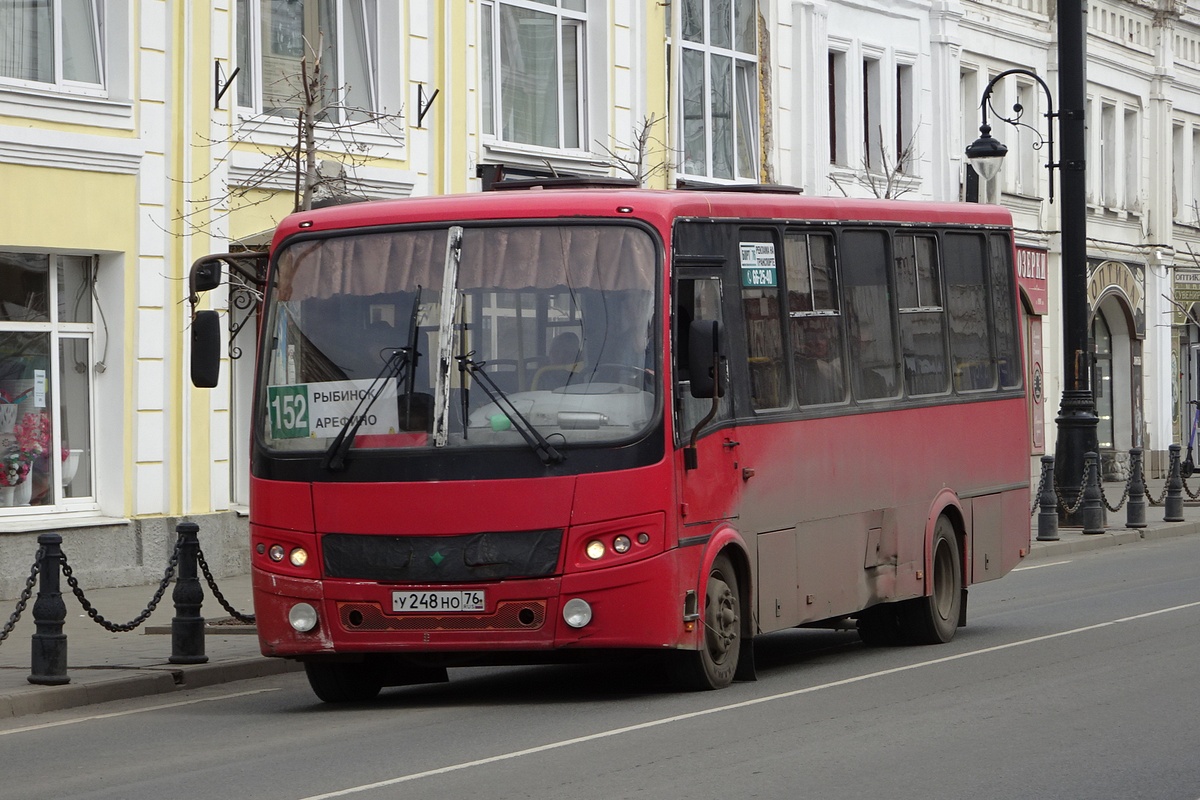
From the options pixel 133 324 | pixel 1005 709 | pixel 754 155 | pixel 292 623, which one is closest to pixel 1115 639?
pixel 1005 709

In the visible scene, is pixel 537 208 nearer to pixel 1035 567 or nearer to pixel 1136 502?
pixel 1035 567

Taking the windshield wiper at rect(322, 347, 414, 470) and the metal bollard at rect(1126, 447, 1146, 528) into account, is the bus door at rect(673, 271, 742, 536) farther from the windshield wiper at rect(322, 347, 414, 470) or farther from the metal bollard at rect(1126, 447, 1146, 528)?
the metal bollard at rect(1126, 447, 1146, 528)

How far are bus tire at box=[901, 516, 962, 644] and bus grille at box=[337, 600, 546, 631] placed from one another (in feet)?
15.5

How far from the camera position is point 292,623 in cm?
1204

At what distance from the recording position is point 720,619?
12562 millimetres

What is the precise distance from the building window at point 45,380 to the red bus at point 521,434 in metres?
8.52

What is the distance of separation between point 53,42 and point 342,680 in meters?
10.5

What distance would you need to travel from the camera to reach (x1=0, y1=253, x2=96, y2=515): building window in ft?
68.7

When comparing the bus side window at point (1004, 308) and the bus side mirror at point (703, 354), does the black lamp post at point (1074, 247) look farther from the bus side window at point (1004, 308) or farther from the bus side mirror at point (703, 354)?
the bus side mirror at point (703, 354)

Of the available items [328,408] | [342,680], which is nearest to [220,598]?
[342,680]

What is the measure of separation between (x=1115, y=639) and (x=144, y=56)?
1165 centimetres

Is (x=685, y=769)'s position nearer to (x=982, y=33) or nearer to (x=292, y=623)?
(x=292, y=623)

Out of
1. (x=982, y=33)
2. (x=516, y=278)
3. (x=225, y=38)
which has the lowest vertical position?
(x=516, y=278)

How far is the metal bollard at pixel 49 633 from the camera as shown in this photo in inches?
531
